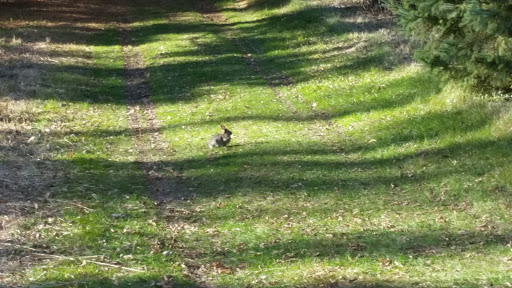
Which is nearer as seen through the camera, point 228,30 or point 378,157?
point 378,157

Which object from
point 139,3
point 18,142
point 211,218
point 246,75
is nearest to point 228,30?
point 246,75

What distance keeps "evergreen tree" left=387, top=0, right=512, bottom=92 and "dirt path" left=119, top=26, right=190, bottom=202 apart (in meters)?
5.08

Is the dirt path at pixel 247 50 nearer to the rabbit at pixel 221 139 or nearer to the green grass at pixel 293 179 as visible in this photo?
the green grass at pixel 293 179

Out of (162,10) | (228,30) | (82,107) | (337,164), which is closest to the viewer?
(337,164)

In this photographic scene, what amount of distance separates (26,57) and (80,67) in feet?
5.59

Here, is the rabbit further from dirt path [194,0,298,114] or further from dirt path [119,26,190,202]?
dirt path [194,0,298,114]

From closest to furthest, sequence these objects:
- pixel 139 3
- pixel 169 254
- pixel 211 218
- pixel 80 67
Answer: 1. pixel 169 254
2. pixel 211 218
3. pixel 80 67
4. pixel 139 3

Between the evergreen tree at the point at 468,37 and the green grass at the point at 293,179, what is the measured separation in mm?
698

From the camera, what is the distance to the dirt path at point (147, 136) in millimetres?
12453

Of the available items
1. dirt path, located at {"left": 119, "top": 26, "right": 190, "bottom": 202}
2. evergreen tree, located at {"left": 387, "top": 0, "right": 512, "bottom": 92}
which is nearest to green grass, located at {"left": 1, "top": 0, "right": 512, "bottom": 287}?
dirt path, located at {"left": 119, "top": 26, "right": 190, "bottom": 202}

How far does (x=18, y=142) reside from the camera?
14438 millimetres

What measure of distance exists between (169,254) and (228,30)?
22.1 meters

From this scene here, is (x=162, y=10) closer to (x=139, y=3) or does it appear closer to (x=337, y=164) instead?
(x=139, y=3)

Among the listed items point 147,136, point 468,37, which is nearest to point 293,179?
point 468,37
